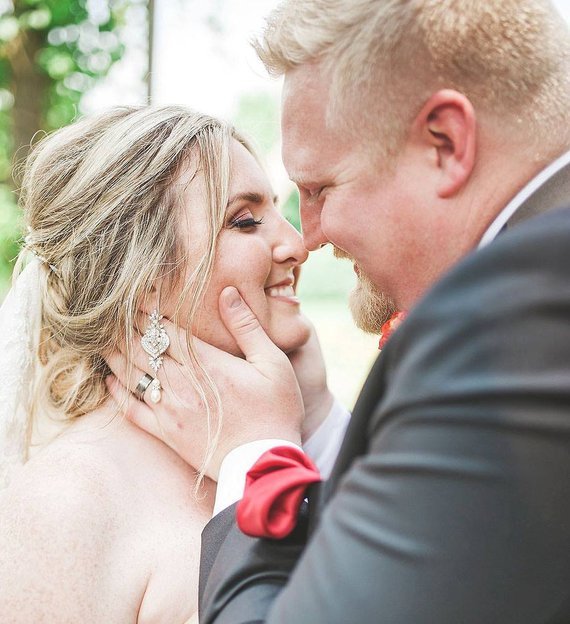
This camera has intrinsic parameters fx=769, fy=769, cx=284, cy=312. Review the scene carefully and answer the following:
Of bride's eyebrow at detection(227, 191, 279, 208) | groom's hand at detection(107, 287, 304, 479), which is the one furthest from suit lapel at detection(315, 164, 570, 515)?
bride's eyebrow at detection(227, 191, 279, 208)

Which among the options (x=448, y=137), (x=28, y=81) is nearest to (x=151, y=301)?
(x=448, y=137)

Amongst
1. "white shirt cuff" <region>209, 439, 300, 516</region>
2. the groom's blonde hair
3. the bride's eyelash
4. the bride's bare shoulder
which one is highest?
the groom's blonde hair

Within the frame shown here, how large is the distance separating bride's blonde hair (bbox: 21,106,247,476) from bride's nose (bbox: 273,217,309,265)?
243 millimetres

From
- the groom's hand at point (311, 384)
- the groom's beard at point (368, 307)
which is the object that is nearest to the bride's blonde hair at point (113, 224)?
the groom's beard at point (368, 307)

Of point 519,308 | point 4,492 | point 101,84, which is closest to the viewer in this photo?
point 519,308

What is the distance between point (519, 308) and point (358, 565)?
38cm

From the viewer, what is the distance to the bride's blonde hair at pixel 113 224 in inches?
101

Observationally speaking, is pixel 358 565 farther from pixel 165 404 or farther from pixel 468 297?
pixel 165 404

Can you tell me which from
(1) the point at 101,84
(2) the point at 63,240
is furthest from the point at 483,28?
(1) the point at 101,84

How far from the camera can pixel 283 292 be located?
8.95 ft

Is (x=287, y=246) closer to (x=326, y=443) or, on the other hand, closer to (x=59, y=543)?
(x=326, y=443)

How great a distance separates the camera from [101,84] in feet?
31.0

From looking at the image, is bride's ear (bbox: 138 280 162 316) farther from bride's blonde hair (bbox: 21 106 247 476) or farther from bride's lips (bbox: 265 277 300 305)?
bride's lips (bbox: 265 277 300 305)

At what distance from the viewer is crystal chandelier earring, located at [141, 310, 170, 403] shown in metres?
2.47
